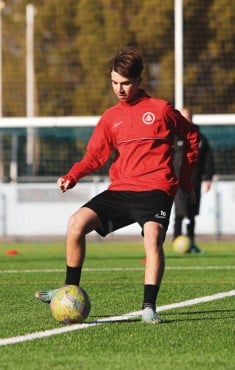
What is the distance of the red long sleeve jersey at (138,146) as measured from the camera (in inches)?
335

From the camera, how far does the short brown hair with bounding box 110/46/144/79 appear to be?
837 centimetres

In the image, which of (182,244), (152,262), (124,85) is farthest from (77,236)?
(182,244)

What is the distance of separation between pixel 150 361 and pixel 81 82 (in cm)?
2669

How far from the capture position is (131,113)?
8.58 meters

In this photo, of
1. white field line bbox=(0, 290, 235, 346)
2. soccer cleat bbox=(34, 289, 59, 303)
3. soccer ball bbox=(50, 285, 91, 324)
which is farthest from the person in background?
soccer ball bbox=(50, 285, 91, 324)

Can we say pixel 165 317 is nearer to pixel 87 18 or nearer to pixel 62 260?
pixel 62 260

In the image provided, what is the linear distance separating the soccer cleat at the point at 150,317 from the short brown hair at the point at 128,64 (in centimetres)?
155

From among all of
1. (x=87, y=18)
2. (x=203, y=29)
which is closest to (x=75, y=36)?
(x=87, y=18)

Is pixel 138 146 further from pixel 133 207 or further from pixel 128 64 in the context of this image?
pixel 128 64

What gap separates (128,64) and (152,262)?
1.32 meters

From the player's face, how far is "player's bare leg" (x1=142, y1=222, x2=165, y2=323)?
0.89 m

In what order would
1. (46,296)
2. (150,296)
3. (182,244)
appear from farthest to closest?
1. (182,244)
2. (46,296)
3. (150,296)

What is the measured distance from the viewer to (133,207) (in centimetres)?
845

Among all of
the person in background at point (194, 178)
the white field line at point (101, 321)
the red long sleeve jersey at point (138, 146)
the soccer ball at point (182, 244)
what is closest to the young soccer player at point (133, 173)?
the red long sleeve jersey at point (138, 146)
